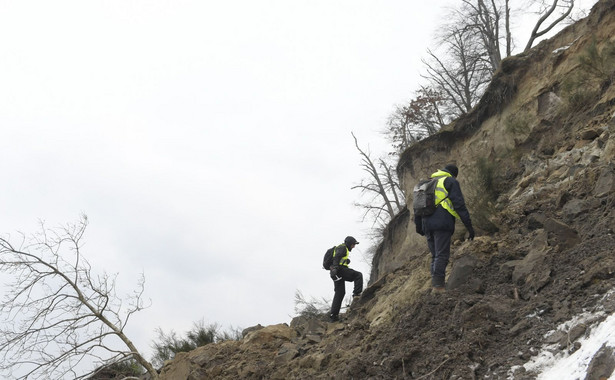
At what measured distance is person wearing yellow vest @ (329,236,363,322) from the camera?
10922 millimetres

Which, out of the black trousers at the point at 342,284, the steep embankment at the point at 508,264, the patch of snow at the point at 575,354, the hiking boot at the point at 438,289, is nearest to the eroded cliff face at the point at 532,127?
the steep embankment at the point at 508,264

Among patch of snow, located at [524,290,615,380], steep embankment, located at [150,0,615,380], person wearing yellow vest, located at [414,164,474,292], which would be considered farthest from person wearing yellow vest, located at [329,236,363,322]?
patch of snow, located at [524,290,615,380]

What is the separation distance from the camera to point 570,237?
646 centimetres

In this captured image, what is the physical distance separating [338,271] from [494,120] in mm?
5375

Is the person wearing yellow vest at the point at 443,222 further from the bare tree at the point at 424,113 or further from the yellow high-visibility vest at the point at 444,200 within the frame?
the bare tree at the point at 424,113

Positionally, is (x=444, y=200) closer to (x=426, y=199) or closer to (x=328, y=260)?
(x=426, y=199)

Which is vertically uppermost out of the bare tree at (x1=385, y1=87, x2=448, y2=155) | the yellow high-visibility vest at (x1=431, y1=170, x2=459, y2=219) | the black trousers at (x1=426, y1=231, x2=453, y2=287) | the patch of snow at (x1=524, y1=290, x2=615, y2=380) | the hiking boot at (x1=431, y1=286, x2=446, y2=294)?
the bare tree at (x1=385, y1=87, x2=448, y2=155)

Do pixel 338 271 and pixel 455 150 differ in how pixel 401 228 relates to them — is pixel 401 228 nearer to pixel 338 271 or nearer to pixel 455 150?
pixel 455 150

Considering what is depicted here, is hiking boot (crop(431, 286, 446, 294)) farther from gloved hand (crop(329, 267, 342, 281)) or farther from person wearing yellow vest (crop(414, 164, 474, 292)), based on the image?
gloved hand (crop(329, 267, 342, 281))

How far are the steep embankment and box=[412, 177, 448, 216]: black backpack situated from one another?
29.4 inches

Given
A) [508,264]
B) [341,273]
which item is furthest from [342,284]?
[508,264]

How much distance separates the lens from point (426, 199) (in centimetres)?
738

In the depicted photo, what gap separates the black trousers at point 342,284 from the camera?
10922 mm

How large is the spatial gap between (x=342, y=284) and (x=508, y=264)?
457cm
